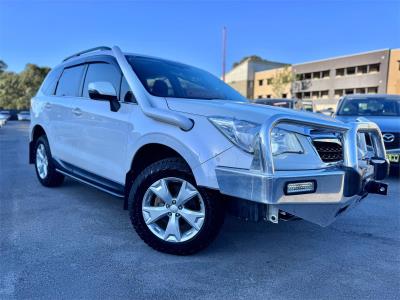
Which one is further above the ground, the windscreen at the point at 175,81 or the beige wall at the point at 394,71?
the beige wall at the point at 394,71

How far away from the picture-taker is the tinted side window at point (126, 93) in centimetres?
330

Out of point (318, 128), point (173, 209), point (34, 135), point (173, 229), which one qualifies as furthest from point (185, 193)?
point (34, 135)

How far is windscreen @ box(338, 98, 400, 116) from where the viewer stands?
7340mm

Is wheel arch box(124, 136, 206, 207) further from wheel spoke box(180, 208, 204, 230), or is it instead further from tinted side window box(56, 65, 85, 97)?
tinted side window box(56, 65, 85, 97)

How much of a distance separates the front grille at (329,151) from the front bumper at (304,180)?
10 cm

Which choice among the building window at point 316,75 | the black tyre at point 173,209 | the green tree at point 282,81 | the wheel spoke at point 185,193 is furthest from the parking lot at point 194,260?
the building window at point 316,75

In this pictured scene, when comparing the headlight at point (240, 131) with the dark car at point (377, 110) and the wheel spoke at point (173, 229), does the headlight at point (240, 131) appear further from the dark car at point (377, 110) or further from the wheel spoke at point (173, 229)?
the dark car at point (377, 110)

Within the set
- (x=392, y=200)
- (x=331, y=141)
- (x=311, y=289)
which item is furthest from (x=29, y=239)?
(x=392, y=200)

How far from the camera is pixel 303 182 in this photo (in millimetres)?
2398

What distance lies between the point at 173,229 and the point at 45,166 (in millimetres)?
3066

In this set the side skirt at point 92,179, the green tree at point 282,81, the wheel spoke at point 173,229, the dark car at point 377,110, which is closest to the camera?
the wheel spoke at point 173,229

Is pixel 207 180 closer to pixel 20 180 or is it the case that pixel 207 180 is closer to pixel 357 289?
pixel 357 289

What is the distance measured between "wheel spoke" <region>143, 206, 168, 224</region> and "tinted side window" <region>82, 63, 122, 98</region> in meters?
1.26

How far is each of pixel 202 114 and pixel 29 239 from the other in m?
2.00
